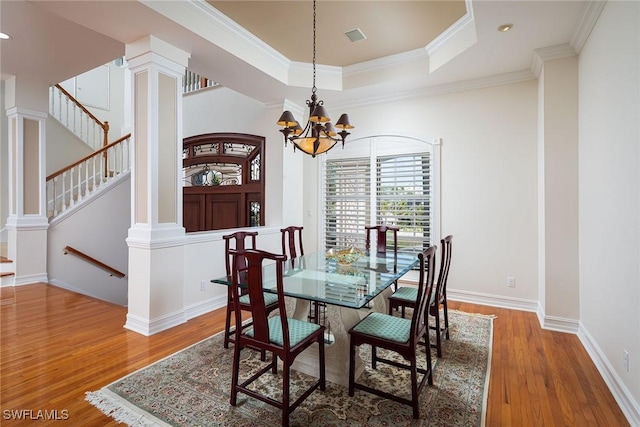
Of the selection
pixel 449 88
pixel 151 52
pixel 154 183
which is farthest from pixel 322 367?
pixel 449 88

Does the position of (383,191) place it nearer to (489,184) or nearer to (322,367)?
(489,184)

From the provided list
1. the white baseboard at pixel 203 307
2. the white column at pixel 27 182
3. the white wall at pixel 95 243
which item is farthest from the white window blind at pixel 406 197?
the white column at pixel 27 182

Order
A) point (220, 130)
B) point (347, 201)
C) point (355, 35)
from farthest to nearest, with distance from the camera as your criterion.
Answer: point (220, 130) → point (347, 201) → point (355, 35)

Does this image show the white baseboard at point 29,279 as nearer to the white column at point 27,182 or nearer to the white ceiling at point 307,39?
the white column at point 27,182

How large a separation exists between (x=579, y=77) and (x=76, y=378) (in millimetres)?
5265

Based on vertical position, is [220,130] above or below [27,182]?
above

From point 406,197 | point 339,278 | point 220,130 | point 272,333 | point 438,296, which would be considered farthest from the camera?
point 220,130

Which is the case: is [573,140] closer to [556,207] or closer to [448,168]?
[556,207]

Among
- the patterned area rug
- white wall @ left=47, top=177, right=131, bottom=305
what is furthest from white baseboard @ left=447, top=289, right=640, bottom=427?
white wall @ left=47, top=177, right=131, bottom=305

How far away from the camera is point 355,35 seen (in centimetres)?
374

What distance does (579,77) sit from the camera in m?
3.18

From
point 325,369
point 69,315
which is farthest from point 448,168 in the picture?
point 69,315

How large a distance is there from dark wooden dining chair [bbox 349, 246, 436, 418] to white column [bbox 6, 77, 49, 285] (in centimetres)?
539

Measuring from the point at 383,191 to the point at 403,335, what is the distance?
3.07 metres
